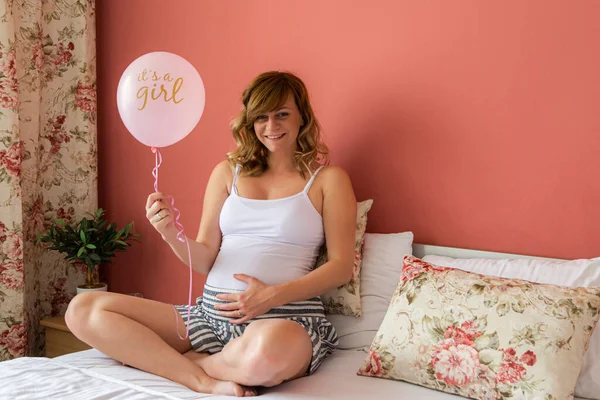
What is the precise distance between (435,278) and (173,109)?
34.4 inches

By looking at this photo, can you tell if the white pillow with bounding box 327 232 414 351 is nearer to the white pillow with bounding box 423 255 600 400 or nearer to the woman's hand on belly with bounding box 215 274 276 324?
the white pillow with bounding box 423 255 600 400

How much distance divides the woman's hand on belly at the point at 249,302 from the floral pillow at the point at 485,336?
330 millimetres

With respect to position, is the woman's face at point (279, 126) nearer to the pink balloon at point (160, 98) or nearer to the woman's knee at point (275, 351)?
the pink balloon at point (160, 98)

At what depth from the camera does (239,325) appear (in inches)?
70.2

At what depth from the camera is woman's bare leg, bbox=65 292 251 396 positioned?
1.62 m

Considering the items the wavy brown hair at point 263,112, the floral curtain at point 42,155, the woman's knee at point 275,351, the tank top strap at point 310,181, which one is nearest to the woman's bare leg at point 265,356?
the woman's knee at point 275,351

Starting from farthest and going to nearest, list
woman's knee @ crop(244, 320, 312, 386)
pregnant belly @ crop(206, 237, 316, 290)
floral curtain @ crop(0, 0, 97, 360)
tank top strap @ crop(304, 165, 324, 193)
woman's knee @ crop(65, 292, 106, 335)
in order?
floral curtain @ crop(0, 0, 97, 360) → tank top strap @ crop(304, 165, 324, 193) → pregnant belly @ crop(206, 237, 316, 290) → woman's knee @ crop(65, 292, 106, 335) → woman's knee @ crop(244, 320, 312, 386)

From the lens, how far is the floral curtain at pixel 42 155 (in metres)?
2.52

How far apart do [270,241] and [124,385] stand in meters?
0.63

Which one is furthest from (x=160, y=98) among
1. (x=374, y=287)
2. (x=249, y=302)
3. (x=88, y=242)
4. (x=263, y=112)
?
(x=88, y=242)

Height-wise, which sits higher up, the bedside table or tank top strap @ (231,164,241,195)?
tank top strap @ (231,164,241,195)

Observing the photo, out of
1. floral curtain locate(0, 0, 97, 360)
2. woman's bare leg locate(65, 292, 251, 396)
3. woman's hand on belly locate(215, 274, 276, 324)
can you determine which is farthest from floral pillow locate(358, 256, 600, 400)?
floral curtain locate(0, 0, 97, 360)

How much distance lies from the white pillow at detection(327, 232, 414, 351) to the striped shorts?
0.07 metres

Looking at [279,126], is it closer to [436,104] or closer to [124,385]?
[436,104]
